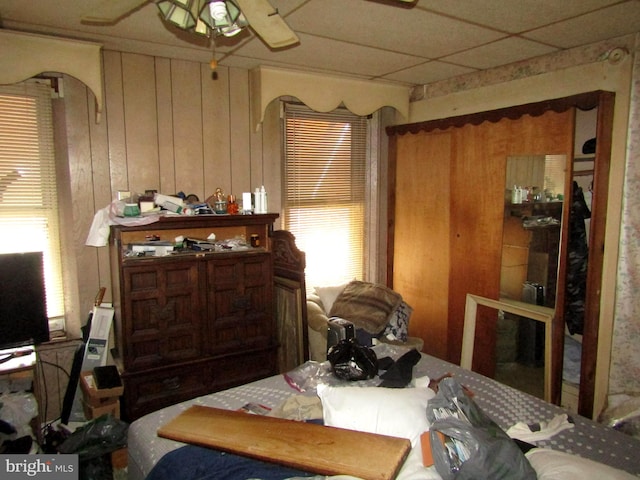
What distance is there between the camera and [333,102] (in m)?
3.45

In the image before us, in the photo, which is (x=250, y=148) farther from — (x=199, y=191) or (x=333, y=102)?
(x=333, y=102)

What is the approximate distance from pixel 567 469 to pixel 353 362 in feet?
3.59

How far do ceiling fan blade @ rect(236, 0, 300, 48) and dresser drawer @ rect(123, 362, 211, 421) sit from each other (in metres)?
2.06

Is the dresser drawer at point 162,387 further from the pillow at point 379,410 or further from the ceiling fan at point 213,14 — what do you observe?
the ceiling fan at point 213,14

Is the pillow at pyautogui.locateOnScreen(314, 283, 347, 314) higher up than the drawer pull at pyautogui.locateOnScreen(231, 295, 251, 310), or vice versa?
the drawer pull at pyautogui.locateOnScreen(231, 295, 251, 310)

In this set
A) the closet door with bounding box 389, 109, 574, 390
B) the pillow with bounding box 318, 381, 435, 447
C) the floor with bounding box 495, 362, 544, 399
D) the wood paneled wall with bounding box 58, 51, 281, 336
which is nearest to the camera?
the pillow with bounding box 318, 381, 435, 447

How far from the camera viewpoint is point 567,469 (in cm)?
140

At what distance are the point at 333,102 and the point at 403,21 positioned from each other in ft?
3.87

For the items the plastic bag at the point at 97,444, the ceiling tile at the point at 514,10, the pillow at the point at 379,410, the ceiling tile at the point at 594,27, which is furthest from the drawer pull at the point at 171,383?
the ceiling tile at the point at 594,27

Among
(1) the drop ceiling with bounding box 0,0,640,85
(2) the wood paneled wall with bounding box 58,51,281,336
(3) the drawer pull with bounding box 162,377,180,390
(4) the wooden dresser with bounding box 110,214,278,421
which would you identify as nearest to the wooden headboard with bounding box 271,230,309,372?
(4) the wooden dresser with bounding box 110,214,278,421

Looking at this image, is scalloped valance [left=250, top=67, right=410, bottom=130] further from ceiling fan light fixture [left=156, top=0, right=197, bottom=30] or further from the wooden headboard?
ceiling fan light fixture [left=156, top=0, right=197, bottom=30]

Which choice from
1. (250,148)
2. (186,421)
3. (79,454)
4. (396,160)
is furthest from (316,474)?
(396,160)

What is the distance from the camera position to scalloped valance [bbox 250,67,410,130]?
3174 millimetres

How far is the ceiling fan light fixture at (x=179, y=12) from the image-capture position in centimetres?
141
